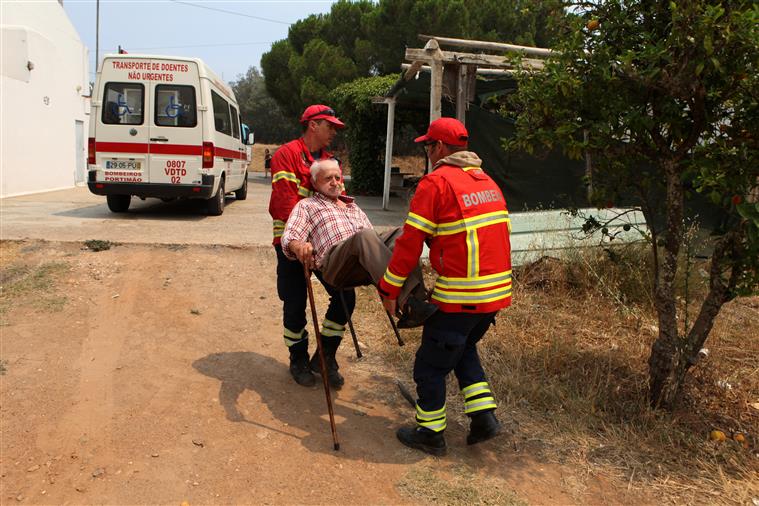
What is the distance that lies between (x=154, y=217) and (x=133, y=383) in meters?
6.61

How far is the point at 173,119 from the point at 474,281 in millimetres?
7861

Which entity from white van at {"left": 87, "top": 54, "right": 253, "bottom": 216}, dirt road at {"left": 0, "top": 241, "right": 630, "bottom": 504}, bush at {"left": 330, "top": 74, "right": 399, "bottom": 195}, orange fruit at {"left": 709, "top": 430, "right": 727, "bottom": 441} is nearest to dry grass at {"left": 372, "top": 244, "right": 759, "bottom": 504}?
orange fruit at {"left": 709, "top": 430, "right": 727, "bottom": 441}

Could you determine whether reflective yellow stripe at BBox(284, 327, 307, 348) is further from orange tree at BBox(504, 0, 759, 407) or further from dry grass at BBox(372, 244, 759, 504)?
orange tree at BBox(504, 0, 759, 407)

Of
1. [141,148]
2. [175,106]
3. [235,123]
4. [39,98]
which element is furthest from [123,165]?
[39,98]

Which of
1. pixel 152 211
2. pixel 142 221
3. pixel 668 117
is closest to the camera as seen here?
pixel 668 117

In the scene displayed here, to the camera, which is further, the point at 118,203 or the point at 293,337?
the point at 118,203

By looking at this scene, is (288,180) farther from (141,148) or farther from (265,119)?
(265,119)

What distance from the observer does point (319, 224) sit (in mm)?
3635

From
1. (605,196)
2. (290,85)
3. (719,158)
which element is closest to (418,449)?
(605,196)

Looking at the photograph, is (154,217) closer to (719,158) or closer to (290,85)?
(719,158)

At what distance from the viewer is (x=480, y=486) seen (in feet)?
9.72

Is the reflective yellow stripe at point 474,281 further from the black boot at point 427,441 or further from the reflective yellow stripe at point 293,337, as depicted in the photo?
the reflective yellow stripe at point 293,337

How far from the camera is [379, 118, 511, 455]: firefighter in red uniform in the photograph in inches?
114

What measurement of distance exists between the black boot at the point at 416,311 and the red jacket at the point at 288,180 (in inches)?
46.8
